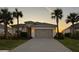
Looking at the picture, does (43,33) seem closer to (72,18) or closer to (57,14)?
(57,14)

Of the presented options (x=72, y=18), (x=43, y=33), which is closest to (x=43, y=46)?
(x=43, y=33)

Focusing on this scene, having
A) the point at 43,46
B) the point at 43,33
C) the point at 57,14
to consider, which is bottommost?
the point at 43,46

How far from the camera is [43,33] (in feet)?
30.1

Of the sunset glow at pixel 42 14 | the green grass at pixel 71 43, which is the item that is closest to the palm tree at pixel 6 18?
the sunset glow at pixel 42 14

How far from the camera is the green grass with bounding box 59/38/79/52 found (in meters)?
8.77

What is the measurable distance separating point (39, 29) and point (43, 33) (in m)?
0.18

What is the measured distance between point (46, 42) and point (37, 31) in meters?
0.47

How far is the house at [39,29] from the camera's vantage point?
8.98 meters

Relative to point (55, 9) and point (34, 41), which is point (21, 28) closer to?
point (34, 41)

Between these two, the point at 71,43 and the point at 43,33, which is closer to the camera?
the point at 71,43

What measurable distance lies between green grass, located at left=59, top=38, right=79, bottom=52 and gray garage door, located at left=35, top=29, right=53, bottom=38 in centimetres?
43

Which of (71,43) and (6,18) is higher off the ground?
(6,18)
